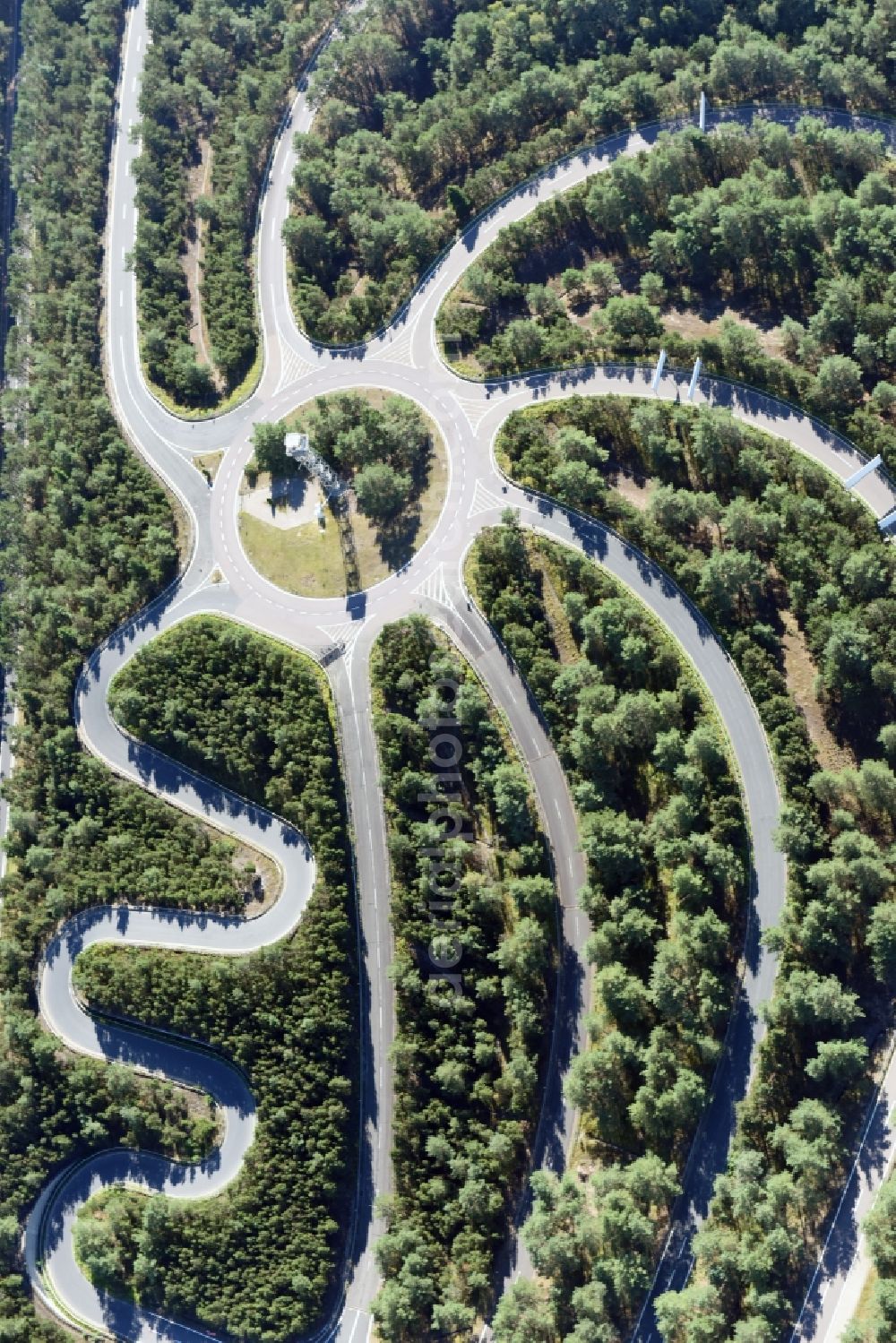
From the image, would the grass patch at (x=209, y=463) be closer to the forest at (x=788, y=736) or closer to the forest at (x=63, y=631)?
the forest at (x=63, y=631)

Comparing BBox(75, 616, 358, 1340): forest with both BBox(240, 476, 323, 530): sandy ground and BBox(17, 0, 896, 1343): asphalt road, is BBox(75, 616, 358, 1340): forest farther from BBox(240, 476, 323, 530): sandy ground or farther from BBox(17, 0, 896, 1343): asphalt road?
BBox(240, 476, 323, 530): sandy ground

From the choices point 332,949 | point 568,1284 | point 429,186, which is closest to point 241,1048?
point 332,949

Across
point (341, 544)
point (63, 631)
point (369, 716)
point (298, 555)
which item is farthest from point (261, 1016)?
point (341, 544)

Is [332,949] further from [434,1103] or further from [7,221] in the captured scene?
[7,221]

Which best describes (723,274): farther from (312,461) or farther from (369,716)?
(369,716)

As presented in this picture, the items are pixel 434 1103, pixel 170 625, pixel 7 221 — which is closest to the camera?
pixel 434 1103

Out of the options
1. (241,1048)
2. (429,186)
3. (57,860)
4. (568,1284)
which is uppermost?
(429,186)

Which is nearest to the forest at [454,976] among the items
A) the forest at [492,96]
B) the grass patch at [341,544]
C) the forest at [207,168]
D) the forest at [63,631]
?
the grass patch at [341,544]
